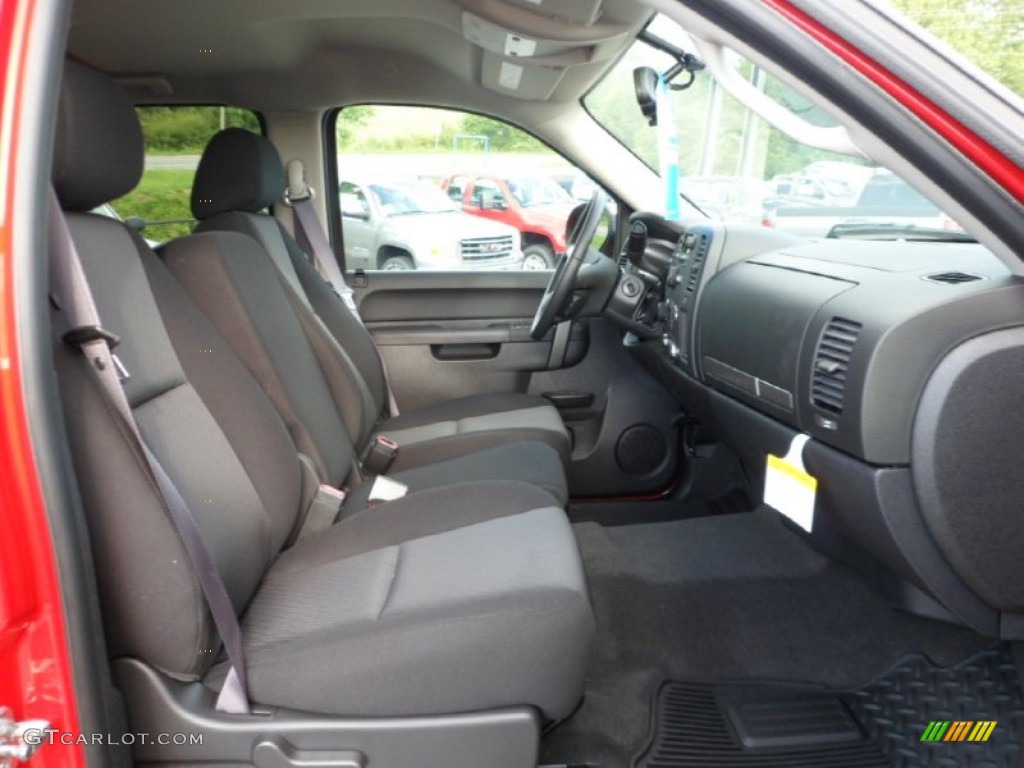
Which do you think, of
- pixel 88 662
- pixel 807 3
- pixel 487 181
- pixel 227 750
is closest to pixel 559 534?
pixel 227 750

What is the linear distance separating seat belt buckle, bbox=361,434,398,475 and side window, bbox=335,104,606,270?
40.9 inches

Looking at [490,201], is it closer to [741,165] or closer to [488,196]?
[488,196]

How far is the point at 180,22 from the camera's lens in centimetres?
209

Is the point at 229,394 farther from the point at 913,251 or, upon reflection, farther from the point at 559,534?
the point at 913,251

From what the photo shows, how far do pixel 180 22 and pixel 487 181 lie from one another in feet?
3.82

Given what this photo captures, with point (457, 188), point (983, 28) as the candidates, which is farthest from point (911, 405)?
point (457, 188)

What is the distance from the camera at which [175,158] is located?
2568 millimetres

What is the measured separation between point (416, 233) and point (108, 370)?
2.17 meters

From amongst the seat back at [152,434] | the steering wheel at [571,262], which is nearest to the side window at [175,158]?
the seat back at [152,434]

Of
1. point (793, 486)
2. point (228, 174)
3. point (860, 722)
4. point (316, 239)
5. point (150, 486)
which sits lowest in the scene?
point (860, 722)

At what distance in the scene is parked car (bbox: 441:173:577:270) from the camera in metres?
2.88

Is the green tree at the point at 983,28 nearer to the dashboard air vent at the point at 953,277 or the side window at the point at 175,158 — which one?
the dashboard air vent at the point at 953,277

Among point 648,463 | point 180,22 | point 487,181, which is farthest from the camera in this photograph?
point 487,181

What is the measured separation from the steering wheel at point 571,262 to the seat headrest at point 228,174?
855 millimetres
